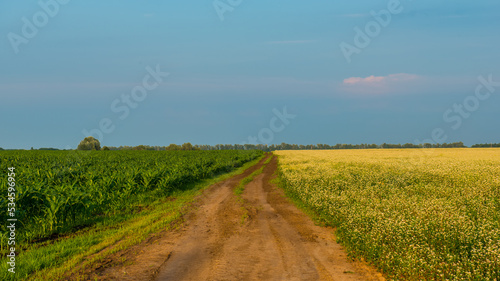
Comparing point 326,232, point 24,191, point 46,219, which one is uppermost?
point 24,191

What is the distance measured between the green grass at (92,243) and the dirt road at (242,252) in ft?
2.41

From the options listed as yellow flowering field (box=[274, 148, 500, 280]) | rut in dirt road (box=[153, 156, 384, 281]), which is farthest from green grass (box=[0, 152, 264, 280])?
yellow flowering field (box=[274, 148, 500, 280])

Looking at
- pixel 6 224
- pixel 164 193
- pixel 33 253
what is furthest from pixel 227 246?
pixel 164 193

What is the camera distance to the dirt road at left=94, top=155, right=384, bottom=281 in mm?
7086

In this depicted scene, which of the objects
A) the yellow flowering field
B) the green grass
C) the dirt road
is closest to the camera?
the yellow flowering field

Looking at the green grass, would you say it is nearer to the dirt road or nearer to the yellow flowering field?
the dirt road

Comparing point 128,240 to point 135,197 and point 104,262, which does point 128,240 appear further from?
point 135,197

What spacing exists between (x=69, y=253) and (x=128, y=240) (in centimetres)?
162

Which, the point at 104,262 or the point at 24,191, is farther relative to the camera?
the point at 24,191

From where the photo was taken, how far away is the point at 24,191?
10938 mm

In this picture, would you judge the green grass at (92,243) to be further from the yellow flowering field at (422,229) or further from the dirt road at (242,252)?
the yellow flowering field at (422,229)

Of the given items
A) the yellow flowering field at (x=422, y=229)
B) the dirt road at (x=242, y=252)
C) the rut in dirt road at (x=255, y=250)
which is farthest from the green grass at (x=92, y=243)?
the yellow flowering field at (x=422, y=229)

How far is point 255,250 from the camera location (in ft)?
28.8

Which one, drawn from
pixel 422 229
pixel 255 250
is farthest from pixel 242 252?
pixel 422 229
